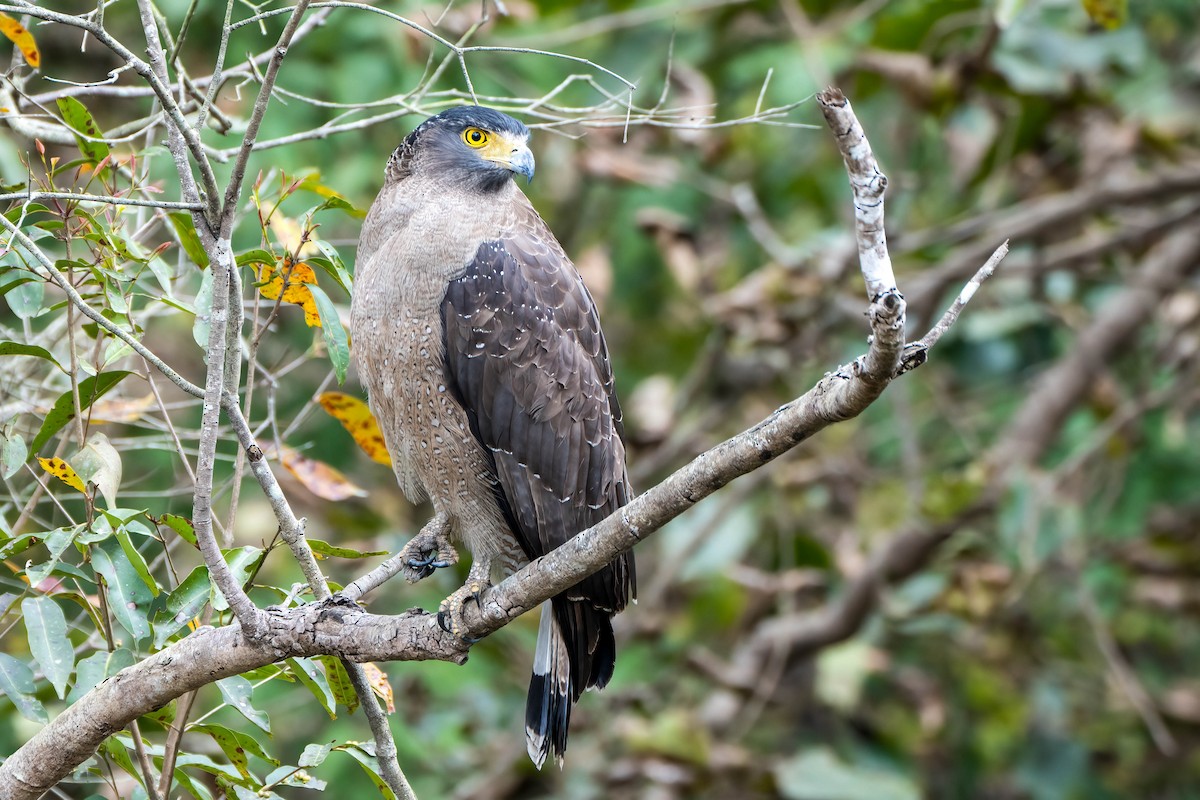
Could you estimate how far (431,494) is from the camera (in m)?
3.65

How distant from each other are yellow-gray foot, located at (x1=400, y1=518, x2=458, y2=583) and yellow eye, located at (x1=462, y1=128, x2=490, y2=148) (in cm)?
110

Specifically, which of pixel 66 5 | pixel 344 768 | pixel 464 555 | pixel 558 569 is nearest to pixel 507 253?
pixel 558 569

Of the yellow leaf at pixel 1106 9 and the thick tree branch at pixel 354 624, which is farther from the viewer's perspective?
the yellow leaf at pixel 1106 9

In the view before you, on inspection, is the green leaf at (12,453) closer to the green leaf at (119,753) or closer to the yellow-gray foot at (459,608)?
the green leaf at (119,753)

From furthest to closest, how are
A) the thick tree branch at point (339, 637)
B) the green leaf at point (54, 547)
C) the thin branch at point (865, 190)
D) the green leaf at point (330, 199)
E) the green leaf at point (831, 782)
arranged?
1. the green leaf at point (831, 782)
2. the green leaf at point (330, 199)
3. the green leaf at point (54, 547)
4. the thick tree branch at point (339, 637)
5. the thin branch at point (865, 190)

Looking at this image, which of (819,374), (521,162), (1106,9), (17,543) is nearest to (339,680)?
(17,543)

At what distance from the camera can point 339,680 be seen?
3004mm

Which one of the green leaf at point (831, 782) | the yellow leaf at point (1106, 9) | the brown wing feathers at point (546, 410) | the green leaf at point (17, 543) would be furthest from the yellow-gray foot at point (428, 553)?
the yellow leaf at point (1106, 9)

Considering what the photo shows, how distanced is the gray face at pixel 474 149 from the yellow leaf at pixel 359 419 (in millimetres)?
742

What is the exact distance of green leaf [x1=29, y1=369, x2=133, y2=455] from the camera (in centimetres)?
274

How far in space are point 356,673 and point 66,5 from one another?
15.2ft

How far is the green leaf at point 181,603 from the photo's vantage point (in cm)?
276

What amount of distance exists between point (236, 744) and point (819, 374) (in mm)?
4607

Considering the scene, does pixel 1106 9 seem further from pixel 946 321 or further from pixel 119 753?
pixel 119 753
